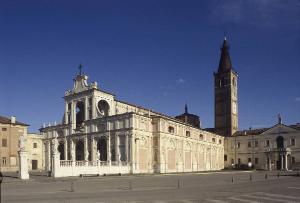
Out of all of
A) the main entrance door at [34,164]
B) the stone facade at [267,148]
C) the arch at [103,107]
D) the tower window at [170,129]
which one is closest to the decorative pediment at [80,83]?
the arch at [103,107]

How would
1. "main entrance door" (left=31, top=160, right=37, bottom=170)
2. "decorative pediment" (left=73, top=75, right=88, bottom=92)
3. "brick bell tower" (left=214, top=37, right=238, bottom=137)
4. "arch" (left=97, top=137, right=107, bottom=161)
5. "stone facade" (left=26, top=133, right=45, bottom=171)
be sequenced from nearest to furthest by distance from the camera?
"arch" (left=97, top=137, right=107, bottom=161) → "decorative pediment" (left=73, top=75, right=88, bottom=92) → "stone facade" (left=26, top=133, right=45, bottom=171) → "main entrance door" (left=31, top=160, right=37, bottom=170) → "brick bell tower" (left=214, top=37, right=238, bottom=137)

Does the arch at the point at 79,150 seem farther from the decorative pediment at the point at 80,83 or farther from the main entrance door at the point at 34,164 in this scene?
the main entrance door at the point at 34,164

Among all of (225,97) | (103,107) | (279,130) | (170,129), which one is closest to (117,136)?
(103,107)

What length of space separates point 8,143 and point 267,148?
58836 millimetres

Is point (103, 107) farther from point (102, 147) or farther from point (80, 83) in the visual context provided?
point (102, 147)

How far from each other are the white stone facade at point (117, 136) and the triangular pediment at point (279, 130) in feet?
71.1

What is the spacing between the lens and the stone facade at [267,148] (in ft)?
288

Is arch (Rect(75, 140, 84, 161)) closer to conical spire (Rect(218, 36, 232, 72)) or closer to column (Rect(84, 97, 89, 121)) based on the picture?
column (Rect(84, 97, 89, 121))

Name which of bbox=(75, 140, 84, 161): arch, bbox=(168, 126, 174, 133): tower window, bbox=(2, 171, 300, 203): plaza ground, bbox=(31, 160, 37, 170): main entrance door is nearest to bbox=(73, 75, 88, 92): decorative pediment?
bbox=(75, 140, 84, 161): arch

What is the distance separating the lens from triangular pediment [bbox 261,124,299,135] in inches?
3522

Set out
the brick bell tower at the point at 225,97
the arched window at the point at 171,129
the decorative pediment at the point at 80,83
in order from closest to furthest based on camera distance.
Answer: the arched window at the point at 171,129 → the decorative pediment at the point at 80,83 → the brick bell tower at the point at 225,97

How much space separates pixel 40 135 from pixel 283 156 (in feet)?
181

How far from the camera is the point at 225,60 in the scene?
343ft

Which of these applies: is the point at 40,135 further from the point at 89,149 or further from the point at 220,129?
the point at 220,129
